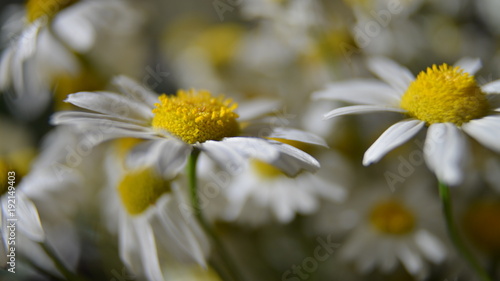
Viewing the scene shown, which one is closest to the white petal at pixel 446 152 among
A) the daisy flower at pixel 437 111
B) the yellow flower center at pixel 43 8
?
the daisy flower at pixel 437 111

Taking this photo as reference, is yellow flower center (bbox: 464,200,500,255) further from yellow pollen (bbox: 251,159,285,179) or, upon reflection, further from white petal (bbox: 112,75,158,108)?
white petal (bbox: 112,75,158,108)

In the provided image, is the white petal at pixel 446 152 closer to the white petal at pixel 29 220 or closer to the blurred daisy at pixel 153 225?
the blurred daisy at pixel 153 225

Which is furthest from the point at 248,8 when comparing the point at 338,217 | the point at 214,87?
the point at 338,217

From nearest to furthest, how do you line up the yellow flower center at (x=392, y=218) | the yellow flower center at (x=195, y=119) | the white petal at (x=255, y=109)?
the yellow flower center at (x=195, y=119) < the white petal at (x=255, y=109) < the yellow flower center at (x=392, y=218)

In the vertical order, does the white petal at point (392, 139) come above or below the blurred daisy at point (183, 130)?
below

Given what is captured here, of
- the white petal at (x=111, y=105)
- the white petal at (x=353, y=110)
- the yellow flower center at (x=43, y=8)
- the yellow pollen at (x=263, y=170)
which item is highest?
the yellow flower center at (x=43, y=8)

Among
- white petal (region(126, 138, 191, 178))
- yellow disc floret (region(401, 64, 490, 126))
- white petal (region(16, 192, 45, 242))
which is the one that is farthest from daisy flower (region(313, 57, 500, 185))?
white petal (region(16, 192, 45, 242))
